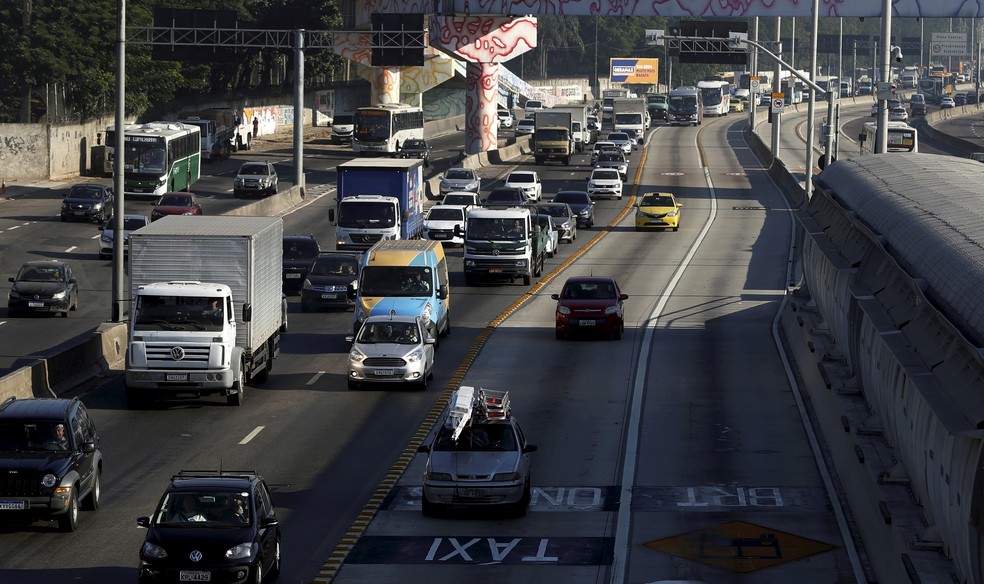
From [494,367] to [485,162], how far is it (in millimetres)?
63629

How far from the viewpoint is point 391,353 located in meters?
33.9

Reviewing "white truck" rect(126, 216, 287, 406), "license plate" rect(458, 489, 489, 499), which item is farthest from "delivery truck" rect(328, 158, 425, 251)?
"license plate" rect(458, 489, 489, 499)

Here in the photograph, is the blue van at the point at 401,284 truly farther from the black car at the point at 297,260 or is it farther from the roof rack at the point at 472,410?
the roof rack at the point at 472,410

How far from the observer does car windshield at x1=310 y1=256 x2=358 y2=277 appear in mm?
46688

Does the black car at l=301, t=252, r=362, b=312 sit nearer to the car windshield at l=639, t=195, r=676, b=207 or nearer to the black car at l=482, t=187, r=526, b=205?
the black car at l=482, t=187, r=526, b=205

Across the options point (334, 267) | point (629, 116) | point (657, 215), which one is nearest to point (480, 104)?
point (629, 116)

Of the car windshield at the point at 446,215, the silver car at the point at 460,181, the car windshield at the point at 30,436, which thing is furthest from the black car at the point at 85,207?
the car windshield at the point at 30,436

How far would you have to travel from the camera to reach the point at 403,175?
5781 cm

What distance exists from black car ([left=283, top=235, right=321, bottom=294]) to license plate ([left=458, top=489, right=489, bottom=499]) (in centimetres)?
2698

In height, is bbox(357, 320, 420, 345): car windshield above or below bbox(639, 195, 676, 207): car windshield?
below

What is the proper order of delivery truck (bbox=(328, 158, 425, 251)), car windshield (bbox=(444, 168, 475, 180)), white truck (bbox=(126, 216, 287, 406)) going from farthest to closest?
car windshield (bbox=(444, 168, 475, 180)) < delivery truck (bbox=(328, 158, 425, 251)) < white truck (bbox=(126, 216, 287, 406))

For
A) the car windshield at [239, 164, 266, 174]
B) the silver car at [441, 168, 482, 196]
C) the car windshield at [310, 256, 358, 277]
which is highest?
the car windshield at [239, 164, 266, 174]

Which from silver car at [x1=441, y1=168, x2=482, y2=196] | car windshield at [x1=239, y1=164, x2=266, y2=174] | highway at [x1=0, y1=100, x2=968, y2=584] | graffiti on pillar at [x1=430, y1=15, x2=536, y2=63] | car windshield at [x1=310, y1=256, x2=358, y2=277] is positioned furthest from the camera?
graffiti on pillar at [x1=430, y1=15, x2=536, y2=63]

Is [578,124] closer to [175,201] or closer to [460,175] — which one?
[460,175]
